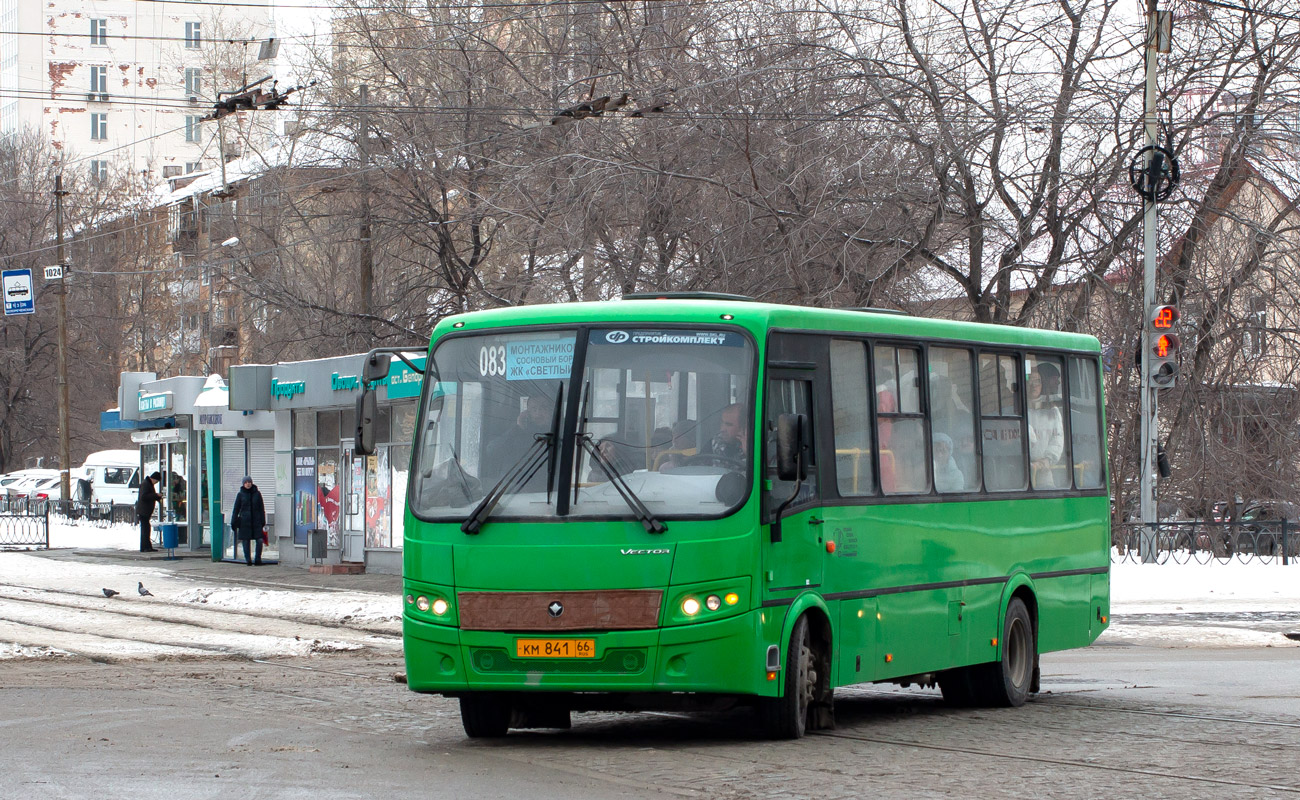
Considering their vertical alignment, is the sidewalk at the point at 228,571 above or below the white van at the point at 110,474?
below

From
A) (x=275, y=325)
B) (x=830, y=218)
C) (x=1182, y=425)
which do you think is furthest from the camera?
(x=275, y=325)

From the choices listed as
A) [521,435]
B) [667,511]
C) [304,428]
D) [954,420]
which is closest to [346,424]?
[304,428]

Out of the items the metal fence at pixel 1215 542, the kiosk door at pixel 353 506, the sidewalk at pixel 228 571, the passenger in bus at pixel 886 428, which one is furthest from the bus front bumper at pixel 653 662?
the kiosk door at pixel 353 506

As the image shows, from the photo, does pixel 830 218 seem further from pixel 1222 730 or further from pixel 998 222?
pixel 1222 730

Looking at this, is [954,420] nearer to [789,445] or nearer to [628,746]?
[789,445]

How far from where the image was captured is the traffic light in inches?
917

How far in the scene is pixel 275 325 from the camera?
1425 inches

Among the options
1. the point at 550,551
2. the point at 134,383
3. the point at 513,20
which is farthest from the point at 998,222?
the point at 134,383

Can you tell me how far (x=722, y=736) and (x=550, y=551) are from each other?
5.48ft

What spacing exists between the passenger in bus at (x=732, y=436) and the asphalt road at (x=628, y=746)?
60.4 inches

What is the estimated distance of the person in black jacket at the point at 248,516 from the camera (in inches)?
1211

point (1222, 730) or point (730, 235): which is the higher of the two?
point (730, 235)

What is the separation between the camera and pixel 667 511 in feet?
29.5

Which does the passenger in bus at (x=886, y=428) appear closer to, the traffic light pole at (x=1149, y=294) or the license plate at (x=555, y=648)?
the license plate at (x=555, y=648)
